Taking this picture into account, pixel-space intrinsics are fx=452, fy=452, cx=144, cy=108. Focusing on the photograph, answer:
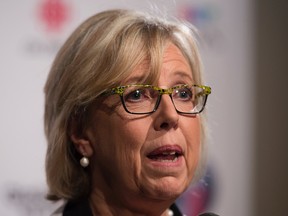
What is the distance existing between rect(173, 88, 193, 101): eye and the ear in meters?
0.27

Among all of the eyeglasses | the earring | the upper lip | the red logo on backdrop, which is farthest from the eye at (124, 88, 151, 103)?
the red logo on backdrop

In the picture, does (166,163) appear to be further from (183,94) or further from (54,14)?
(54,14)

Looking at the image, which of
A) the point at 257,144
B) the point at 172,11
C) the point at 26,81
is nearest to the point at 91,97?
the point at 172,11

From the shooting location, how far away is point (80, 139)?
1220mm

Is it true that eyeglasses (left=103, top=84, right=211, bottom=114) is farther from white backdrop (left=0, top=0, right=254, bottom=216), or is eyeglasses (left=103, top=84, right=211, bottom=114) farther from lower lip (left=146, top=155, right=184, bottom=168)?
white backdrop (left=0, top=0, right=254, bottom=216)

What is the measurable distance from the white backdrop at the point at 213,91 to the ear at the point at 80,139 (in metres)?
0.75

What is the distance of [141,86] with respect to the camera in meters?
1.08

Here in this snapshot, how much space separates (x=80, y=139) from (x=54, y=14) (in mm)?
920

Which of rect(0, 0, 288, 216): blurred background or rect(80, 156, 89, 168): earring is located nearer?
rect(80, 156, 89, 168): earring

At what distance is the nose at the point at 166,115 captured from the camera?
1.06 metres

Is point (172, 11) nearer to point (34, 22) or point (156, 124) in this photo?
point (156, 124)

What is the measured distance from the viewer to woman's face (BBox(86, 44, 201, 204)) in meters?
1.07

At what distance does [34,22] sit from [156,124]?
1112 millimetres

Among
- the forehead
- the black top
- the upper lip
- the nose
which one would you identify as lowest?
the black top
